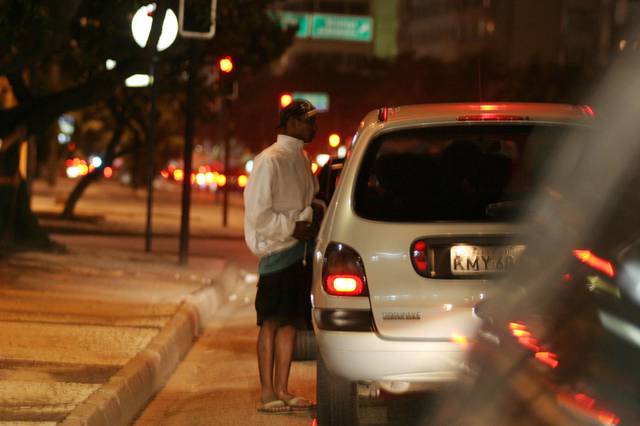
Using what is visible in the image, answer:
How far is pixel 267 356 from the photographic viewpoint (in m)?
7.76

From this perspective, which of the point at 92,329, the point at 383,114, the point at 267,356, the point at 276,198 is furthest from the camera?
the point at 92,329

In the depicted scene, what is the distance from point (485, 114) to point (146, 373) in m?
3.17

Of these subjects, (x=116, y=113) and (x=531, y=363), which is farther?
(x=116, y=113)

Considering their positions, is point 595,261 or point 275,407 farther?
point 275,407

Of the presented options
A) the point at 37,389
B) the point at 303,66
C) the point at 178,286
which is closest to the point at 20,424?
the point at 37,389

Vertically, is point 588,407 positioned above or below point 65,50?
below

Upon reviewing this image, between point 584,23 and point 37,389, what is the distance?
103123 millimetres

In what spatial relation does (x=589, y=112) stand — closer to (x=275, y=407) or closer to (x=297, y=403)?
(x=297, y=403)

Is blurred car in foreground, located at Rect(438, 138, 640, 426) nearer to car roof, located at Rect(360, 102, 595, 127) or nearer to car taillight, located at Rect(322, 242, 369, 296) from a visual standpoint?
car taillight, located at Rect(322, 242, 369, 296)

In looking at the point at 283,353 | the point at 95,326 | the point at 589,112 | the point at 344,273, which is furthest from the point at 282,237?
the point at 95,326

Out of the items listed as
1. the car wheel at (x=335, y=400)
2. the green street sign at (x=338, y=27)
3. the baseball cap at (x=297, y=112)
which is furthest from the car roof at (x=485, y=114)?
the green street sign at (x=338, y=27)

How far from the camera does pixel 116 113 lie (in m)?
25.0

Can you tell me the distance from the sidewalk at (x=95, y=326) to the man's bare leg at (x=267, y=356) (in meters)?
0.82

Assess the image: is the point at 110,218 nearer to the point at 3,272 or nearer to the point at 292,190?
the point at 3,272
